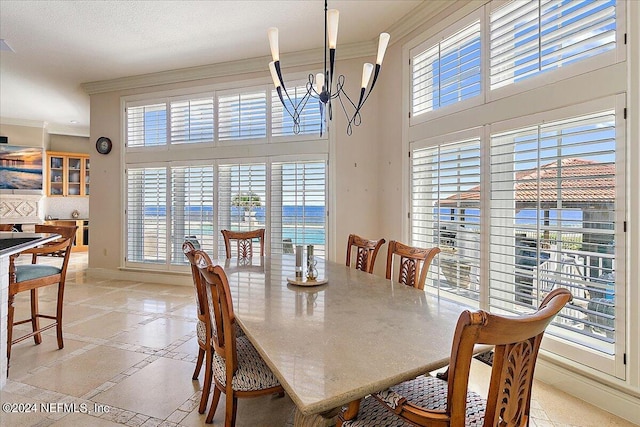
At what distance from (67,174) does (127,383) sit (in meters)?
7.96

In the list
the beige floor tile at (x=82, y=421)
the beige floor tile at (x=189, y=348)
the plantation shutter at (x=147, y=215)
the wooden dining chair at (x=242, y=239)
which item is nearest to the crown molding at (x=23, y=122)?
the plantation shutter at (x=147, y=215)

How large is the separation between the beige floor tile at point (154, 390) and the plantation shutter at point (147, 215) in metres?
2.81

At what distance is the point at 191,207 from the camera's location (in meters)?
4.85

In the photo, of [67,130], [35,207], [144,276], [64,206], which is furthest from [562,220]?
[67,130]

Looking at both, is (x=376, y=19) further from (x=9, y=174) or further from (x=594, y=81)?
(x=9, y=174)

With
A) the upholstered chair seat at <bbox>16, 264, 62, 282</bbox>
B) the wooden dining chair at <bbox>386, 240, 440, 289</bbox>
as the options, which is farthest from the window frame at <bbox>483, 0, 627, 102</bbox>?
the upholstered chair seat at <bbox>16, 264, 62, 282</bbox>

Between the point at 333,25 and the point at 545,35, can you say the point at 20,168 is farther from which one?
the point at 545,35

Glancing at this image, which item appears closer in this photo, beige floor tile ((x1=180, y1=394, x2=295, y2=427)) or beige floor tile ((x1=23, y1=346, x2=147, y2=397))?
beige floor tile ((x1=180, y1=394, x2=295, y2=427))

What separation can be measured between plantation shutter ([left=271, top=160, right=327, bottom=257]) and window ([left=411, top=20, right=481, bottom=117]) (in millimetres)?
→ 1406

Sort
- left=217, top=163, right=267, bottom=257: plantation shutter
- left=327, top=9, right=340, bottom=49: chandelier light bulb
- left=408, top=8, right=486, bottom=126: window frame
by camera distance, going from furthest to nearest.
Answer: left=217, top=163, right=267, bottom=257: plantation shutter
left=408, top=8, right=486, bottom=126: window frame
left=327, top=9, right=340, bottom=49: chandelier light bulb

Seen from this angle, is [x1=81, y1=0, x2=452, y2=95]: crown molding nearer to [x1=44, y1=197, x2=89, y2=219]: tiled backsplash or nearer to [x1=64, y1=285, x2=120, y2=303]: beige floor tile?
[x1=64, y1=285, x2=120, y2=303]: beige floor tile

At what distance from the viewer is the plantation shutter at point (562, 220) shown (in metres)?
2.00

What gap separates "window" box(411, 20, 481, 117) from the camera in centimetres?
277

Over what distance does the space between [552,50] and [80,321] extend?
4.72m
